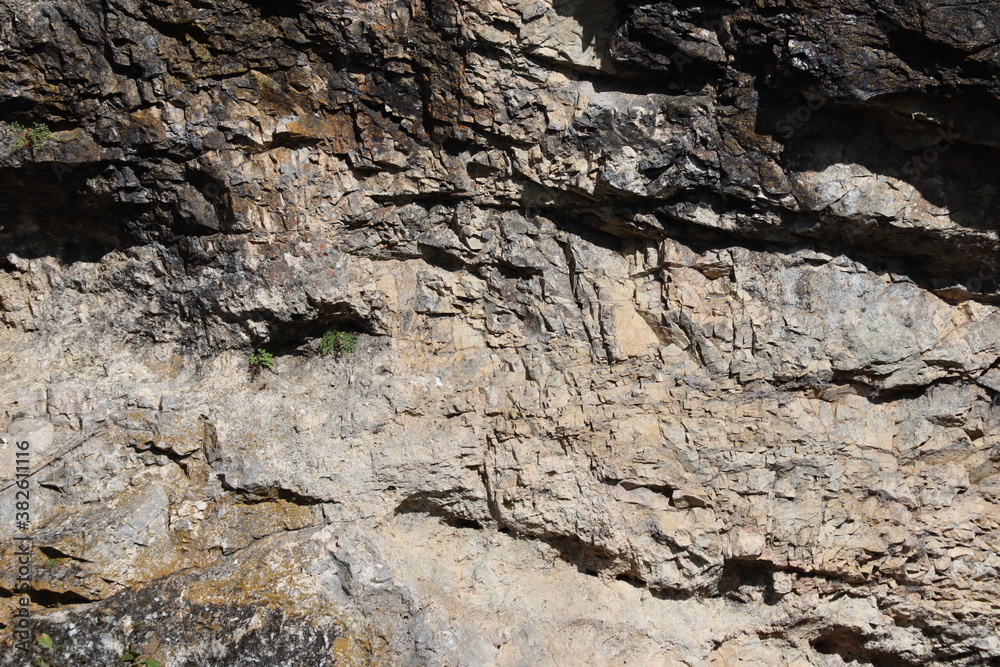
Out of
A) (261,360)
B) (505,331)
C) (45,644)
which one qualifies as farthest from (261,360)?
(45,644)

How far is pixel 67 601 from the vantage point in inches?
212

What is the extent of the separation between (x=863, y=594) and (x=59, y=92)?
7.41 metres

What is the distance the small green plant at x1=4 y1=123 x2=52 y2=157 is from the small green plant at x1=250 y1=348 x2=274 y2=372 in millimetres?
2186

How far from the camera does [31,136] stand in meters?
5.64

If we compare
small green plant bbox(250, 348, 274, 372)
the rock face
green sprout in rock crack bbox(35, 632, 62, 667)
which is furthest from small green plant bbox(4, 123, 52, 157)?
green sprout in rock crack bbox(35, 632, 62, 667)

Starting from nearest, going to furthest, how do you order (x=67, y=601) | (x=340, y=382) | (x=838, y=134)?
(x=67, y=601), (x=838, y=134), (x=340, y=382)

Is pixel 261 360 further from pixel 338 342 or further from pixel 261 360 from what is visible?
pixel 338 342

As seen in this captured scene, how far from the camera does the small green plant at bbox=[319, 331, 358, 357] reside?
6.21 meters

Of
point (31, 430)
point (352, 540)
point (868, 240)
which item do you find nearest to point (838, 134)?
point (868, 240)

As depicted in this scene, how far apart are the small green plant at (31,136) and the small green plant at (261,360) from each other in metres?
2.19

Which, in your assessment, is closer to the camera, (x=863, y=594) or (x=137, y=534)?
(x=137, y=534)

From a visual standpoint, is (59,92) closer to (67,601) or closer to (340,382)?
(340,382)

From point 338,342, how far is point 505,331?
1.39m

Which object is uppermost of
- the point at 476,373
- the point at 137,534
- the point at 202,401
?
the point at 476,373
